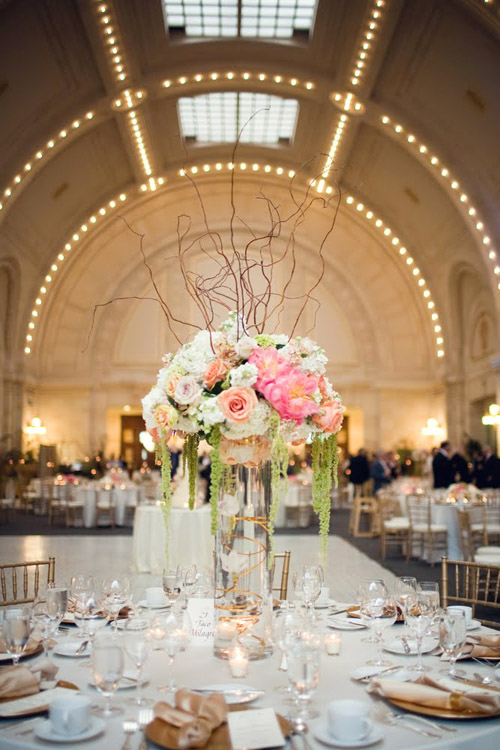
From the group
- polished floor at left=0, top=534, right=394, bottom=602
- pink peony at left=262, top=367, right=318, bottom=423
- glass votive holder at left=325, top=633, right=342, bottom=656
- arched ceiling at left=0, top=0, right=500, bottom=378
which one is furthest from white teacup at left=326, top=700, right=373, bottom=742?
arched ceiling at left=0, top=0, right=500, bottom=378

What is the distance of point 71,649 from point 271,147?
18566mm

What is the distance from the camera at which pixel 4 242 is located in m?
17.0

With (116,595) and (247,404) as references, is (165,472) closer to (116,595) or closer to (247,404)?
(247,404)

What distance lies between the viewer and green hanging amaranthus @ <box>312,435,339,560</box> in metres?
2.57

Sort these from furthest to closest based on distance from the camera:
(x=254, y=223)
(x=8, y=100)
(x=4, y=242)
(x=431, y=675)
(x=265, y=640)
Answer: (x=254, y=223), (x=4, y=242), (x=8, y=100), (x=265, y=640), (x=431, y=675)

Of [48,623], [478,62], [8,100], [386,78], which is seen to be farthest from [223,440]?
[386,78]

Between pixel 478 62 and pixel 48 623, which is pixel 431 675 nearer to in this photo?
pixel 48 623

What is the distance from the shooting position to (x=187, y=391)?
241 cm

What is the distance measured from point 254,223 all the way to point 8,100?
9.14 m

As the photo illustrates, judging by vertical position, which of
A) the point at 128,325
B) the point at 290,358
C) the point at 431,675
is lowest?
the point at 431,675

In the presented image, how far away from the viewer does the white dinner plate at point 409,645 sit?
7.97ft

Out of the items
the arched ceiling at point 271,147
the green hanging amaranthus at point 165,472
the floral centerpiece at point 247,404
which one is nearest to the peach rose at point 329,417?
the floral centerpiece at point 247,404

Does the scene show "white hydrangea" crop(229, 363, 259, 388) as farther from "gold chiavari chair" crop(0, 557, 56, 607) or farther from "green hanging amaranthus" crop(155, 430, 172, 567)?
"gold chiavari chair" crop(0, 557, 56, 607)

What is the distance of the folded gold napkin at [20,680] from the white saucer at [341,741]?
0.79 m
